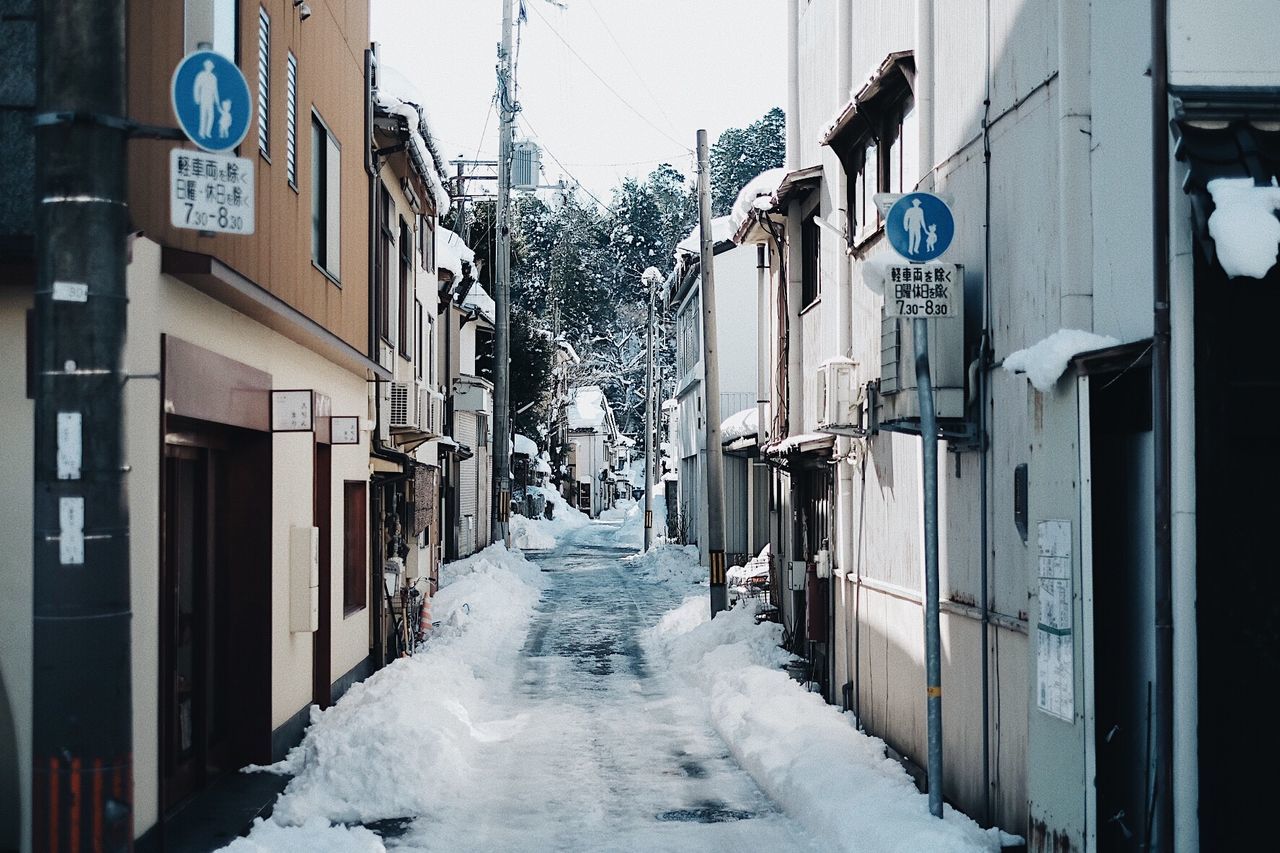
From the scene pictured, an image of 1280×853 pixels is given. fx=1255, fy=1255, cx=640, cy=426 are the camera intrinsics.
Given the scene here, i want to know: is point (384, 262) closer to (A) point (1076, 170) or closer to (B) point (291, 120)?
(B) point (291, 120)

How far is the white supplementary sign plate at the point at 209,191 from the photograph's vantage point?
547 centimetres

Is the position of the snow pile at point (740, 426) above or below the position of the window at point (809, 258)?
below

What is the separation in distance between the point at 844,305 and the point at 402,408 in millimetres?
7055

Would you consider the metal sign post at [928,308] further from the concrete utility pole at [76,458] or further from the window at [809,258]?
the window at [809,258]

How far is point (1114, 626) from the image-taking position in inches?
282

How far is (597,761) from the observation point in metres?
11.6

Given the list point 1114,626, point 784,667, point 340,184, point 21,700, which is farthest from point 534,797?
point 340,184

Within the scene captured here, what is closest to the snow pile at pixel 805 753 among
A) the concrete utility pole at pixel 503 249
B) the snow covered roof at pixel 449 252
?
the snow covered roof at pixel 449 252

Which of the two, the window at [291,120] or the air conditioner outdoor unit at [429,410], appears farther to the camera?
the air conditioner outdoor unit at [429,410]

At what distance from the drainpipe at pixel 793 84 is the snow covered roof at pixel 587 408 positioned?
70.3m

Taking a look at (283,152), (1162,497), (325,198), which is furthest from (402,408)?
(1162,497)

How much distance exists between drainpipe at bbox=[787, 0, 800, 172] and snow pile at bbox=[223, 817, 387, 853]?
36.1ft

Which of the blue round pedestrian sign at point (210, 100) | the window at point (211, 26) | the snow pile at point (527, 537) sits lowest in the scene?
the snow pile at point (527, 537)

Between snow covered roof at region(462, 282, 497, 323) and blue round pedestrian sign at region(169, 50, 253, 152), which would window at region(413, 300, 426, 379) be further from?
blue round pedestrian sign at region(169, 50, 253, 152)
